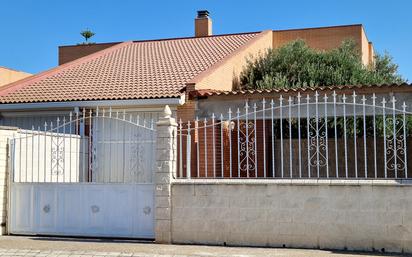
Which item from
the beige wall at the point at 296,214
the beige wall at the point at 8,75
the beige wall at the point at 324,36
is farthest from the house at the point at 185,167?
the beige wall at the point at 8,75

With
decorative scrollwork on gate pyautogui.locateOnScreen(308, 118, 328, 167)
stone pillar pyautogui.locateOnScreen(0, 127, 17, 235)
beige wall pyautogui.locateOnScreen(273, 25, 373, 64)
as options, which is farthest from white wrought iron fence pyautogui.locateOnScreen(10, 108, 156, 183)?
beige wall pyautogui.locateOnScreen(273, 25, 373, 64)

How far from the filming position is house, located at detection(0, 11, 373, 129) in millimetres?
14031

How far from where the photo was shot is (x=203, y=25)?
78.4 feet

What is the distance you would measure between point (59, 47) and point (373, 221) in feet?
67.6

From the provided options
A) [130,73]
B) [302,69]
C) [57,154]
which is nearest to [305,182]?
[57,154]

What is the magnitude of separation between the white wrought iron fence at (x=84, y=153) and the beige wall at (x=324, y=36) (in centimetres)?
1019

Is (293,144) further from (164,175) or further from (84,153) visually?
(164,175)

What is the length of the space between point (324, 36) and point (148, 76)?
933 centimetres

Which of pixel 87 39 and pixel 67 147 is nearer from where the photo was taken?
pixel 67 147

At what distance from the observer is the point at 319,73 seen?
1814cm

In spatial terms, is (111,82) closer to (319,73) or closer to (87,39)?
(319,73)

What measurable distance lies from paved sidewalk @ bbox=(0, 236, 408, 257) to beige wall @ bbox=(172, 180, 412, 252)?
0.74ft

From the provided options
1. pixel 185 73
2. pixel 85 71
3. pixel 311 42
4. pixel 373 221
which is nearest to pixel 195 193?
pixel 373 221

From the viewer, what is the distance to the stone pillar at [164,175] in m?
9.52
